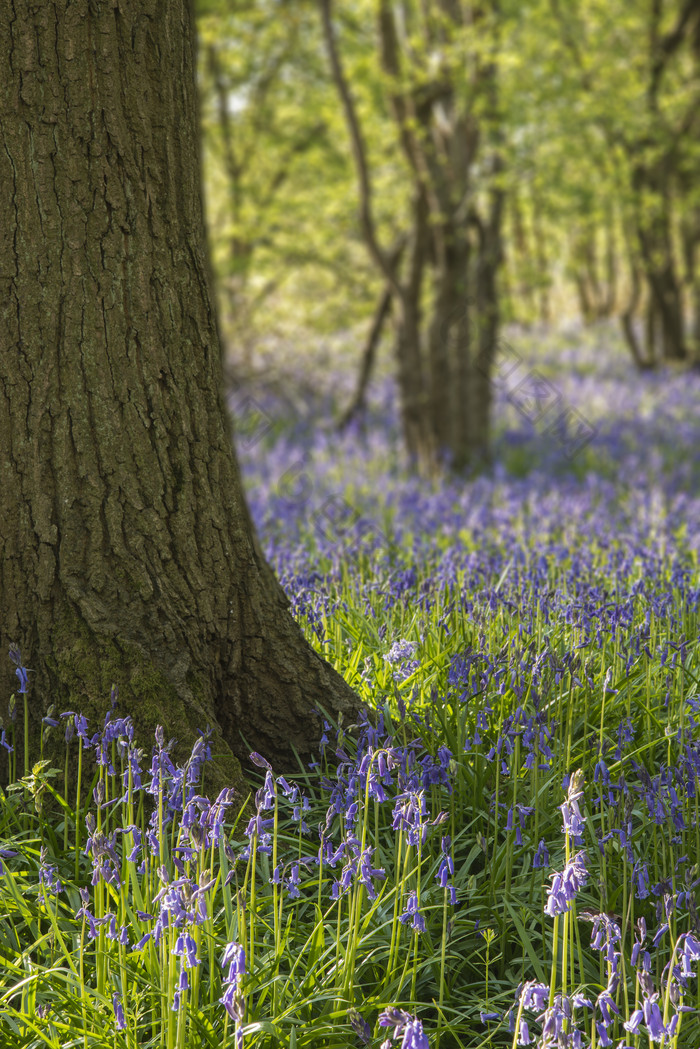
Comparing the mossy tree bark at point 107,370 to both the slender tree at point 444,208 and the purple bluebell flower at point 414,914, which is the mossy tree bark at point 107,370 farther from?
the slender tree at point 444,208

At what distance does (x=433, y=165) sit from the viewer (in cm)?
957

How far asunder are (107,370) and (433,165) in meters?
7.72

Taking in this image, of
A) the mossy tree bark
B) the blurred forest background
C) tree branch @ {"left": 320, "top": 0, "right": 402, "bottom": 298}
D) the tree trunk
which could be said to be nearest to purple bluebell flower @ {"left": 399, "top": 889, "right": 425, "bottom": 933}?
the mossy tree bark

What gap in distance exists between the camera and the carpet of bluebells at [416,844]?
77.5 inches

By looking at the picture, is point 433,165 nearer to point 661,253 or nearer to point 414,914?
point 661,253

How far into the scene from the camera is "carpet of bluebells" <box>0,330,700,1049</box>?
1970 millimetres

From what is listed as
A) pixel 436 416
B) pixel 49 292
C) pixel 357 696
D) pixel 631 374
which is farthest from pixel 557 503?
pixel 631 374

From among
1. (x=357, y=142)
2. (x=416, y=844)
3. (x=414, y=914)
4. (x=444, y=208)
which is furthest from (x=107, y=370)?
(x=357, y=142)

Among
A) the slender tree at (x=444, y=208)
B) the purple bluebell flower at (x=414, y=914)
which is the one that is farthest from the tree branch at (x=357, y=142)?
the purple bluebell flower at (x=414, y=914)

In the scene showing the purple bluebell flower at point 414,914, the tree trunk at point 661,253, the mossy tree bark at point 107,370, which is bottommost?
the purple bluebell flower at point 414,914

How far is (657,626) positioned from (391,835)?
1386 millimetres

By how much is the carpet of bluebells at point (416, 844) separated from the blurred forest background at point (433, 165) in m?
5.54

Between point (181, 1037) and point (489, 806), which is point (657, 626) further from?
point (181, 1037)

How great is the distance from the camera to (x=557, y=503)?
22.5 ft
